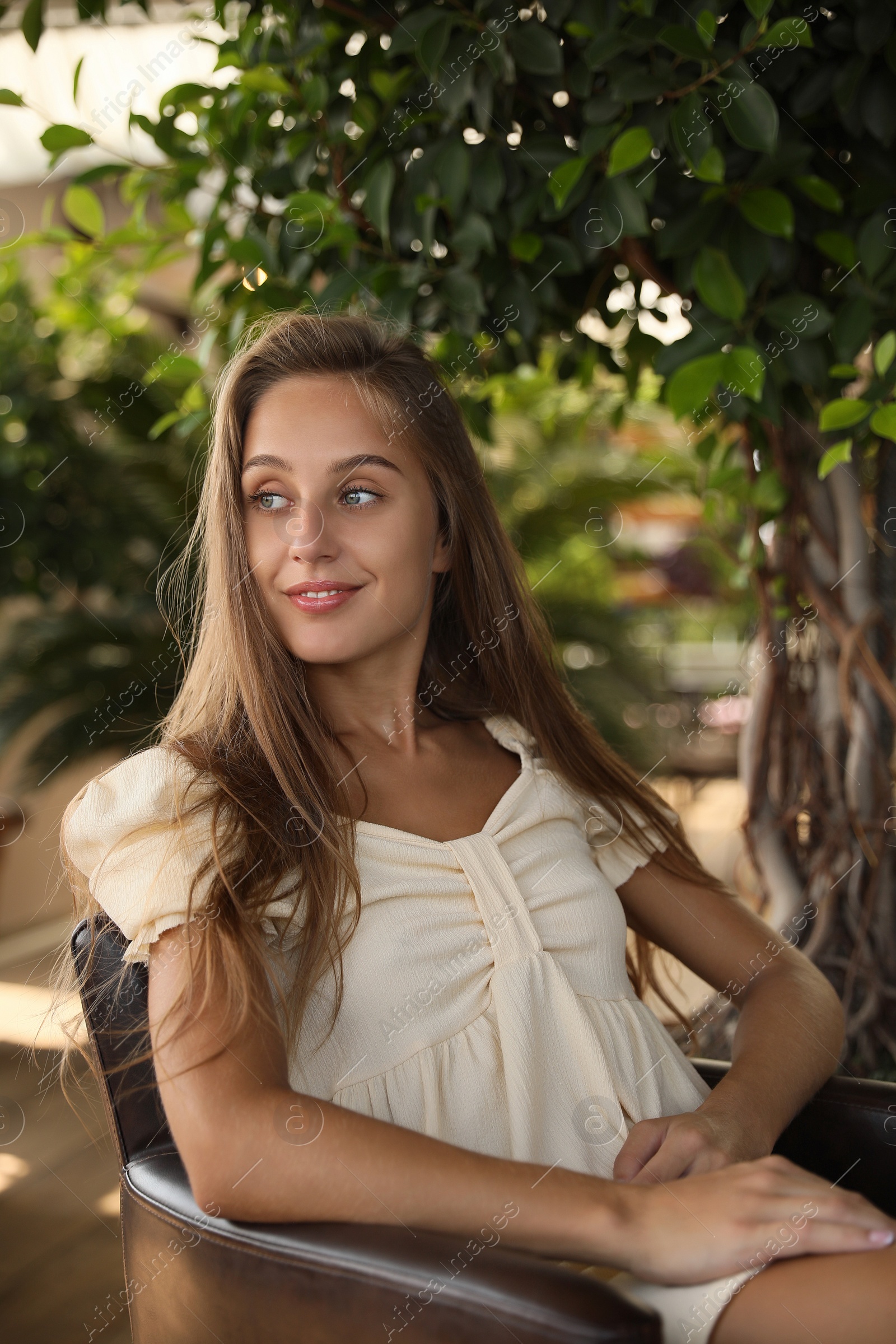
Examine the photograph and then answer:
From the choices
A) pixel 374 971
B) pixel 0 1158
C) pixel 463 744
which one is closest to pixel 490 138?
pixel 463 744

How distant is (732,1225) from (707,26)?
1040 mm

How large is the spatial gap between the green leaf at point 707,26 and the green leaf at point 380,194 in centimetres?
40

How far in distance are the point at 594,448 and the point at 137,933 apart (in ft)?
16.2

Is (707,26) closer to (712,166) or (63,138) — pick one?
(712,166)

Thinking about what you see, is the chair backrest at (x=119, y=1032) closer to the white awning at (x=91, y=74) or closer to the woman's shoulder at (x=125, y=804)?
the woman's shoulder at (x=125, y=804)

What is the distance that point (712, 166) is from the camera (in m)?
1.08

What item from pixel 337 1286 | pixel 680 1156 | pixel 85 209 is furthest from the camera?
pixel 85 209

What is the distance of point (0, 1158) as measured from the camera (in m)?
2.42

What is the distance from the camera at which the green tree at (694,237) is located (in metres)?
1.19

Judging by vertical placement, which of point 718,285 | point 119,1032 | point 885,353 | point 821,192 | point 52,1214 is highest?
point 821,192

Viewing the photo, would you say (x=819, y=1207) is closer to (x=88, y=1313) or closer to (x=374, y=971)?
(x=374, y=971)

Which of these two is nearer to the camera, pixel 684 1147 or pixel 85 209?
pixel 684 1147

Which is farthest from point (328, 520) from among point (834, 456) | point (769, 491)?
point (769, 491)

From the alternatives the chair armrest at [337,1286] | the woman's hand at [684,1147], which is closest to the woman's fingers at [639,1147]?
the woman's hand at [684,1147]
